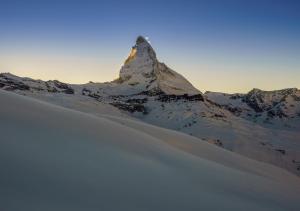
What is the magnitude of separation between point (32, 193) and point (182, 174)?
401 cm

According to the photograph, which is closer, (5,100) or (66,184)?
(66,184)

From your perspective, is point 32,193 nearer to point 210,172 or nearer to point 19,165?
point 19,165

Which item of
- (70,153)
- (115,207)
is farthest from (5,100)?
(115,207)

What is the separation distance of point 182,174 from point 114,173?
1988 mm

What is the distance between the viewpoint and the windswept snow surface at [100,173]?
18.2 feet

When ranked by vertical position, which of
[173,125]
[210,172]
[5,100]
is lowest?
[173,125]

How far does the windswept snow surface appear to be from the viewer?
18.2 feet

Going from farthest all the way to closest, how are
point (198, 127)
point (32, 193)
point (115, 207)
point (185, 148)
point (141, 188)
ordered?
point (198, 127) < point (185, 148) < point (141, 188) < point (115, 207) < point (32, 193)

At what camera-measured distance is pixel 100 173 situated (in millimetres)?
6844

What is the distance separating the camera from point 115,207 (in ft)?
18.6

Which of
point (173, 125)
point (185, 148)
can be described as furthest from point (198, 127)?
point (185, 148)

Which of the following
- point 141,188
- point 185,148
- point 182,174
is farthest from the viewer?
point 185,148

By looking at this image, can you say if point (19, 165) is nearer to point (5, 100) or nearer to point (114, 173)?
point (114, 173)

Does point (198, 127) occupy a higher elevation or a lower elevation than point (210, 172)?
lower
